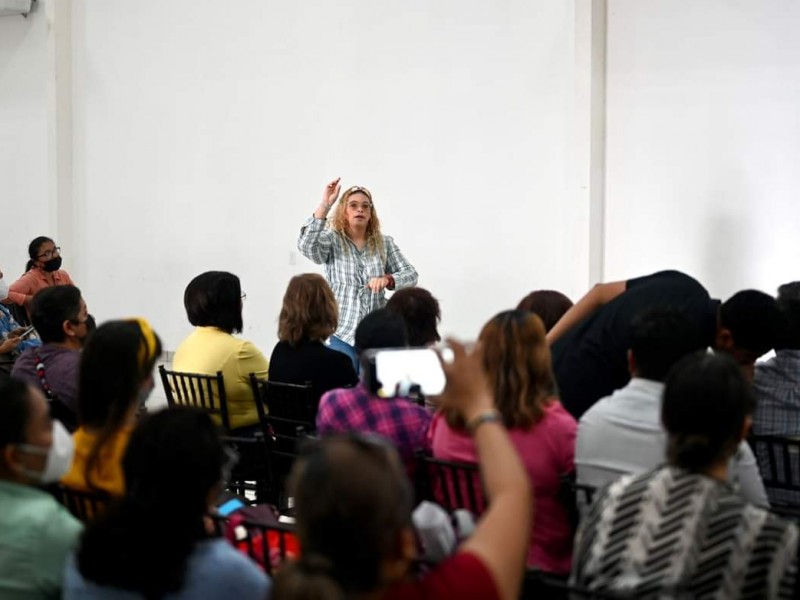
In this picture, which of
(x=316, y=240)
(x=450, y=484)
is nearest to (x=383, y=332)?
(x=450, y=484)

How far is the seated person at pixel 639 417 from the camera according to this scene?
2.38 meters

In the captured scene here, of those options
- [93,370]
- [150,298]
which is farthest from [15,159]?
[93,370]

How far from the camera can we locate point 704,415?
1.88 metres

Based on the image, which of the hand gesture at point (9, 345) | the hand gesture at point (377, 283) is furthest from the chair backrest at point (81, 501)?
the hand gesture at point (377, 283)

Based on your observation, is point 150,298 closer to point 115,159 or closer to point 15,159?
point 115,159

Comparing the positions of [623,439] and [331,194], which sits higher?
[331,194]

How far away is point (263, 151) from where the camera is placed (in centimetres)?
788

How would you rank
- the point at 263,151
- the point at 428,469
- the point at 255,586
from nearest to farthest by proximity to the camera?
the point at 255,586 < the point at 428,469 < the point at 263,151

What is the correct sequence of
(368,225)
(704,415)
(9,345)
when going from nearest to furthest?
(704,415)
(9,345)
(368,225)

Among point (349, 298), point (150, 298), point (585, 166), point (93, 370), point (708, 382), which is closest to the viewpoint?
point (708, 382)

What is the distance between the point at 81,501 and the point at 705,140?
429cm

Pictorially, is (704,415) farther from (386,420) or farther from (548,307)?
(548,307)

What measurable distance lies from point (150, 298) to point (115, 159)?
110cm

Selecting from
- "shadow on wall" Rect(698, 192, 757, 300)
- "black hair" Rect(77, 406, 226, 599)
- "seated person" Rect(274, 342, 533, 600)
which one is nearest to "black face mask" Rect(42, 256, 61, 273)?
"shadow on wall" Rect(698, 192, 757, 300)
